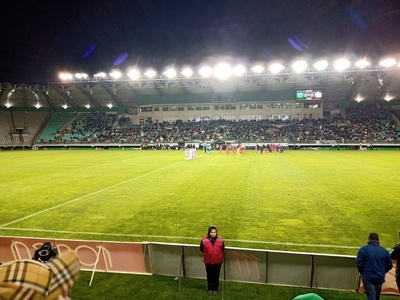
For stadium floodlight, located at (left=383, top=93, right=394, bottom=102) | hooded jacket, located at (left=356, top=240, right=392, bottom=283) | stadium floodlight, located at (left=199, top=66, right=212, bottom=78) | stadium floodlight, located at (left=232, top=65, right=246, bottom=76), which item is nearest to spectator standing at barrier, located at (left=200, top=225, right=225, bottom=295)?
hooded jacket, located at (left=356, top=240, right=392, bottom=283)

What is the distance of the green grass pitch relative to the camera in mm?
9805

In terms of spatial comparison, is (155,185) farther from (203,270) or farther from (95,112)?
(95,112)

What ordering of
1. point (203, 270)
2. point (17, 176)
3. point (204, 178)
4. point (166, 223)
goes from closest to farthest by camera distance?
point (203, 270), point (166, 223), point (204, 178), point (17, 176)

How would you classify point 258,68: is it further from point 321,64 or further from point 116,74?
point 116,74

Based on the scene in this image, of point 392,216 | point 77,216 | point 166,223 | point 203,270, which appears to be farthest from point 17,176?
point 392,216

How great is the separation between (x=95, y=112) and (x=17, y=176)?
52884 mm

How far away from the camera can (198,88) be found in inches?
2525

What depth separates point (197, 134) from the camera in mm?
61188

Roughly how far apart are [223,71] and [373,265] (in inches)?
1877

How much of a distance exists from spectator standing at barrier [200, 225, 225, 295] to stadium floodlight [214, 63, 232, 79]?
4628 cm

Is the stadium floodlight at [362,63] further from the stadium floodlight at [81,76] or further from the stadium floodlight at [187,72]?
the stadium floodlight at [81,76]

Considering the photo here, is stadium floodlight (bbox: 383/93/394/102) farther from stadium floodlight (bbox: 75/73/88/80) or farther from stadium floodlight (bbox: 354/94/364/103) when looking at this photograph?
stadium floodlight (bbox: 75/73/88/80)

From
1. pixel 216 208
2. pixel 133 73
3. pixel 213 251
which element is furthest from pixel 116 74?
pixel 213 251

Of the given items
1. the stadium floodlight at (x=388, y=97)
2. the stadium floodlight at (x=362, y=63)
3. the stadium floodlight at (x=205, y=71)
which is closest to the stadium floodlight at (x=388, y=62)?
the stadium floodlight at (x=362, y=63)
